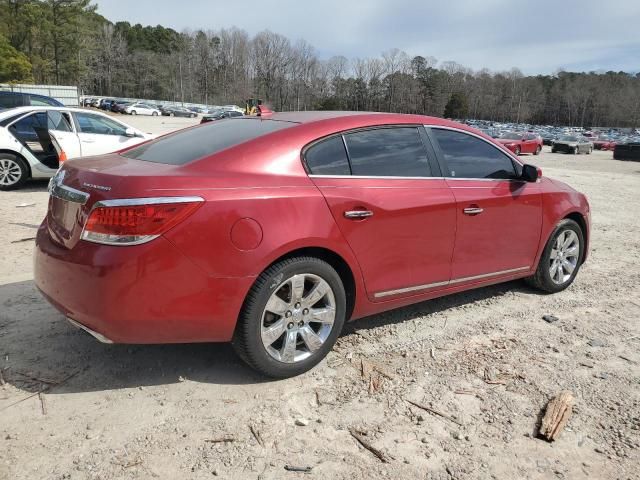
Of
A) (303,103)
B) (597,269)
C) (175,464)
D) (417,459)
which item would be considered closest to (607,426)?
(417,459)

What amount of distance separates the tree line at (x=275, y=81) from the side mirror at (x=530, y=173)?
78.8 m

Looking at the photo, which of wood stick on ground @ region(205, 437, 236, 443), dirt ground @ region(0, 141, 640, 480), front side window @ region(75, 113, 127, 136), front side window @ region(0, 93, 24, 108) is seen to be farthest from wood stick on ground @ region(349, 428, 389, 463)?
front side window @ region(0, 93, 24, 108)

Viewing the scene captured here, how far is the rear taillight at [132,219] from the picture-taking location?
8.63 feet

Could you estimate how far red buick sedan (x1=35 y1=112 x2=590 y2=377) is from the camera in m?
2.68

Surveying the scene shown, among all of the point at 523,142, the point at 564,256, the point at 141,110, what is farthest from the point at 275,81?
the point at 564,256

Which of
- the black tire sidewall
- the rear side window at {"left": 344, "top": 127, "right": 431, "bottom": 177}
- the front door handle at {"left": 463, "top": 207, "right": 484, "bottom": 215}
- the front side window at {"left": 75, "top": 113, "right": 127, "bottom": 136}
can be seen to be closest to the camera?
the rear side window at {"left": 344, "top": 127, "right": 431, "bottom": 177}

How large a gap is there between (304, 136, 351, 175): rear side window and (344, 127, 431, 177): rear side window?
61 millimetres

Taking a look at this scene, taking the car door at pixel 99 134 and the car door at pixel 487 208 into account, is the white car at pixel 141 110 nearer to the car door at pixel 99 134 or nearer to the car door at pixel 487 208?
the car door at pixel 99 134

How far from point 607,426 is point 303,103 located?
380 feet

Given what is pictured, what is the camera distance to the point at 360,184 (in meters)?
3.34

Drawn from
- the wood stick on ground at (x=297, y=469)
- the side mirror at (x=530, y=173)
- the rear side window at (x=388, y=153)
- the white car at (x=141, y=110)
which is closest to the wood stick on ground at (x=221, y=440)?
the wood stick on ground at (x=297, y=469)

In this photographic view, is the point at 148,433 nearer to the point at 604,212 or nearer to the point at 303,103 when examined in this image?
the point at 604,212

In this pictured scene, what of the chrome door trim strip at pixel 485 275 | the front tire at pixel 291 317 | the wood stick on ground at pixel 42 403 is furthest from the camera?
the chrome door trim strip at pixel 485 275

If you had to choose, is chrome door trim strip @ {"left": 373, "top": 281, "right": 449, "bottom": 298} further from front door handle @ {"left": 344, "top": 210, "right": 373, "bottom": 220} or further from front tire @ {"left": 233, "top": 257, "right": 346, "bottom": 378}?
front door handle @ {"left": 344, "top": 210, "right": 373, "bottom": 220}
